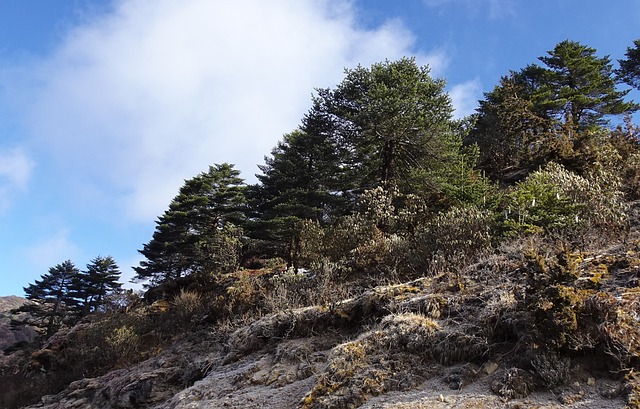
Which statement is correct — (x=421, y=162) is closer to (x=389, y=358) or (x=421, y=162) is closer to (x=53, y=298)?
(x=389, y=358)

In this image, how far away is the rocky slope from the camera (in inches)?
171

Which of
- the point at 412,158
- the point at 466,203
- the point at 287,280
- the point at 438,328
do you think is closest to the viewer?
the point at 438,328

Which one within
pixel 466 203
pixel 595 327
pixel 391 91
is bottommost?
pixel 595 327

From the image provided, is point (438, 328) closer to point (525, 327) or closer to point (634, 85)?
point (525, 327)

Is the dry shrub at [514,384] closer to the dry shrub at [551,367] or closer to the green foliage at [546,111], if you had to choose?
the dry shrub at [551,367]

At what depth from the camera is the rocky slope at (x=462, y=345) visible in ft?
14.2

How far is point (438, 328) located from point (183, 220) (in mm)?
26591

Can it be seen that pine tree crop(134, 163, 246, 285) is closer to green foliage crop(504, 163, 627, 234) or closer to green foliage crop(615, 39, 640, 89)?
green foliage crop(504, 163, 627, 234)

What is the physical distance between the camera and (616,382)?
161 inches

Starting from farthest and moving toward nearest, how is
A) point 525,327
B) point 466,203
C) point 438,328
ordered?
point 466,203 < point 438,328 < point 525,327

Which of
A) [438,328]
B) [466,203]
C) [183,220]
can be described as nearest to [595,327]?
[438,328]

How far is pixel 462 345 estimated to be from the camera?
5.32 m

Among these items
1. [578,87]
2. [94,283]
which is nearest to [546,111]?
[578,87]

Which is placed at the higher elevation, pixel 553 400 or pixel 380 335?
pixel 380 335
